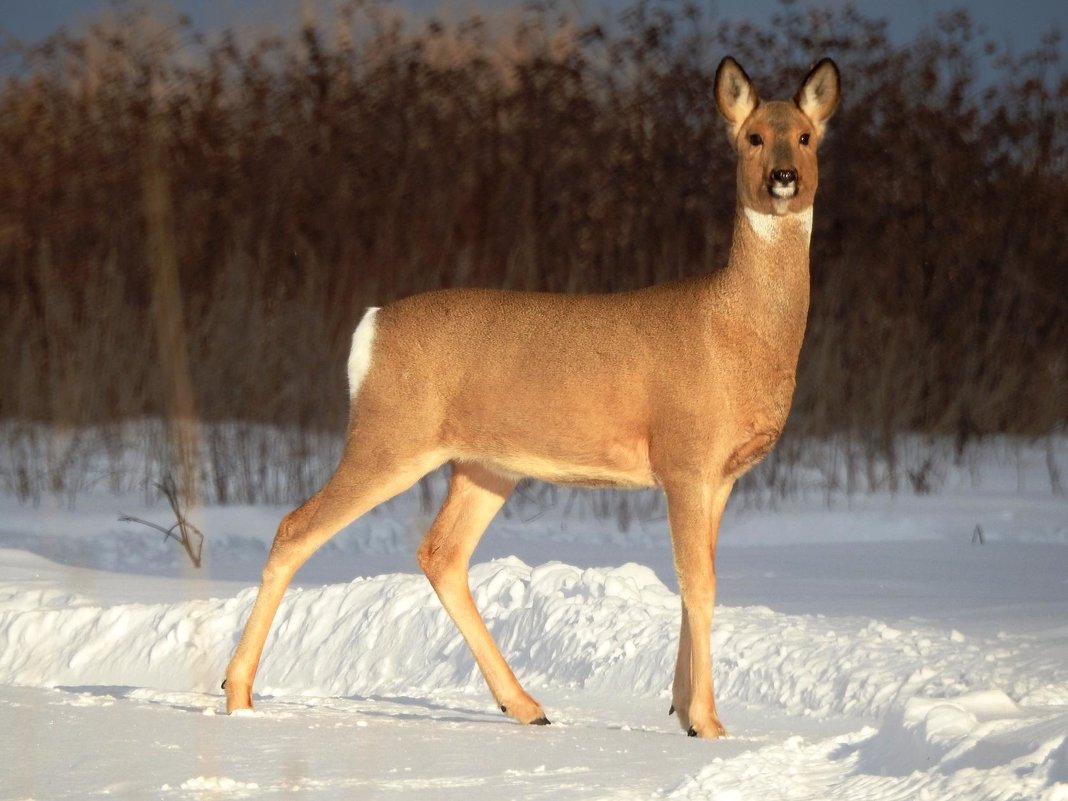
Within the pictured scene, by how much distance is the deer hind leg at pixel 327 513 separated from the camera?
5559 millimetres

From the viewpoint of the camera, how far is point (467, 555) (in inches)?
235

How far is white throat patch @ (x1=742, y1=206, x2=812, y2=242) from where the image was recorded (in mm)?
5715

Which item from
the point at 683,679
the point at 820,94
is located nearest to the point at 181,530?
the point at 683,679

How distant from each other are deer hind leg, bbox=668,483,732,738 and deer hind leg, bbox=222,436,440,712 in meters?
0.80

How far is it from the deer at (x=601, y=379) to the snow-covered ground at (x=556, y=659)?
50 centimetres

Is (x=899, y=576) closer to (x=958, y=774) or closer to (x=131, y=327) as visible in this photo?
(x=958, y=774)

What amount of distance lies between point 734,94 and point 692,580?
1.53 m

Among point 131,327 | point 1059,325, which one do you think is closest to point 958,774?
point 131,327

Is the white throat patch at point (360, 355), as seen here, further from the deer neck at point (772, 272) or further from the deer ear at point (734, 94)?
the deer ear at point (734, 94)

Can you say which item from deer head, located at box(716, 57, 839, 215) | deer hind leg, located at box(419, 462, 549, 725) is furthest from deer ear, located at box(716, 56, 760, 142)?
deer hind leg, located at box(419, 462, 549, 725)

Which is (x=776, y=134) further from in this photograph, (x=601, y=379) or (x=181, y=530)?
(x=181, y=530)

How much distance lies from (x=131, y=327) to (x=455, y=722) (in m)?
7.25

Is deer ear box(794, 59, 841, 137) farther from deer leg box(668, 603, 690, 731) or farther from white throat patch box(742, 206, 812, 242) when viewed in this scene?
deer leg box(668, 603, 690, 731)

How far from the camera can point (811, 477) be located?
11.2 metres
